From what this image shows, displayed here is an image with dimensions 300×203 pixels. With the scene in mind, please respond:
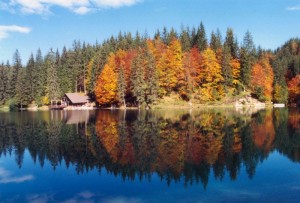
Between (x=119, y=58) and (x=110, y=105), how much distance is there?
1789 cm

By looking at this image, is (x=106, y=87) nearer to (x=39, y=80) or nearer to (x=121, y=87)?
(x=121, y=87)

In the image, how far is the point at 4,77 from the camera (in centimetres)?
12581

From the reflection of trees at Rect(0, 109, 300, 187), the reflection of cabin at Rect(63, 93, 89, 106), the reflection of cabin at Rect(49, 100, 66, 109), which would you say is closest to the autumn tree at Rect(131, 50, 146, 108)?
the reflection of cabin at Rect(63, 93, 89, 106)

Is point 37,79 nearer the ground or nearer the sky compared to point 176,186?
nearer the sky

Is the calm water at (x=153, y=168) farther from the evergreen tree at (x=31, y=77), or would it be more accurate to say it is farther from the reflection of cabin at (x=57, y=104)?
the evergreen tree at (x=31, y=77)

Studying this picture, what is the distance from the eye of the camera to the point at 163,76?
9938cm

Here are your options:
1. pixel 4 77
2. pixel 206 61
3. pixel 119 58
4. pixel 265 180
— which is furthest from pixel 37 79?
pixel 265 180

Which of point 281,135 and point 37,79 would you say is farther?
point 37,79

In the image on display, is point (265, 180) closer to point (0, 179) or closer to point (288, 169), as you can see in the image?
point (288, 169)

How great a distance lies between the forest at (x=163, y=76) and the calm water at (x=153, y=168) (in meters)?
60.2

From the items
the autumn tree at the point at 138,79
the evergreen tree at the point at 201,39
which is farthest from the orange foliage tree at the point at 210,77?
the autumn tree at the point at 138,79

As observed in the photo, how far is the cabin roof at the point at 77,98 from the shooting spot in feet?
357

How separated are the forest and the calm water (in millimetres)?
60224

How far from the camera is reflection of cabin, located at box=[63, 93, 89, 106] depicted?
10900 centimetres
